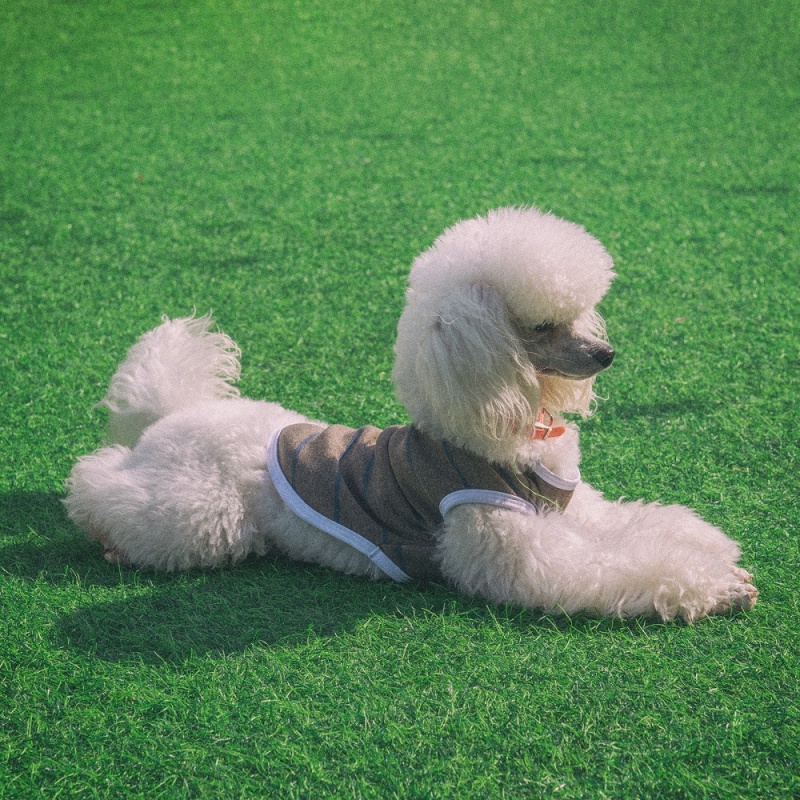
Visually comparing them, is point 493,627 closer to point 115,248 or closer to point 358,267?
point 358,267

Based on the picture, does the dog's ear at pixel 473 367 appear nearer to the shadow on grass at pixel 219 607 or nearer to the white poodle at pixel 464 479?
the white poodle at pixel 464 479

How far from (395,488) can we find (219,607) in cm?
46

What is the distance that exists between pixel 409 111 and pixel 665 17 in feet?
7.91

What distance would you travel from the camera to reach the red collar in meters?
1.93

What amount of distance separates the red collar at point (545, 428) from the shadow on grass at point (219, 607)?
0.37 metres

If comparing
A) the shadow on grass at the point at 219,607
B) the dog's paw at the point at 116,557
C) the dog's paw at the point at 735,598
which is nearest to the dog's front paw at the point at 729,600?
the dog's paw at the point at 735,598

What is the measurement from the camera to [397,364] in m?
1.95

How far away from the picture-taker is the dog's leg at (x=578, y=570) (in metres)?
1.83

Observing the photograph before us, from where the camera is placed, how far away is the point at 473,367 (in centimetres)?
177

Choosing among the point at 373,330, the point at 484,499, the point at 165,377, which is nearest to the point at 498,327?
the point at 484,499

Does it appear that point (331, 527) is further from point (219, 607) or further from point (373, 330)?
point (373, 330)

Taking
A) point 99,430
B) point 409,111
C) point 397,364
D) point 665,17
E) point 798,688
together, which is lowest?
point 99,430

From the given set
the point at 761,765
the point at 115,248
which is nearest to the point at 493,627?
the point at 761,765

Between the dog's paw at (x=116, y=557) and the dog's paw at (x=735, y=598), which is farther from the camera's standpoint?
the dog's paw at (x=116, y=557)
